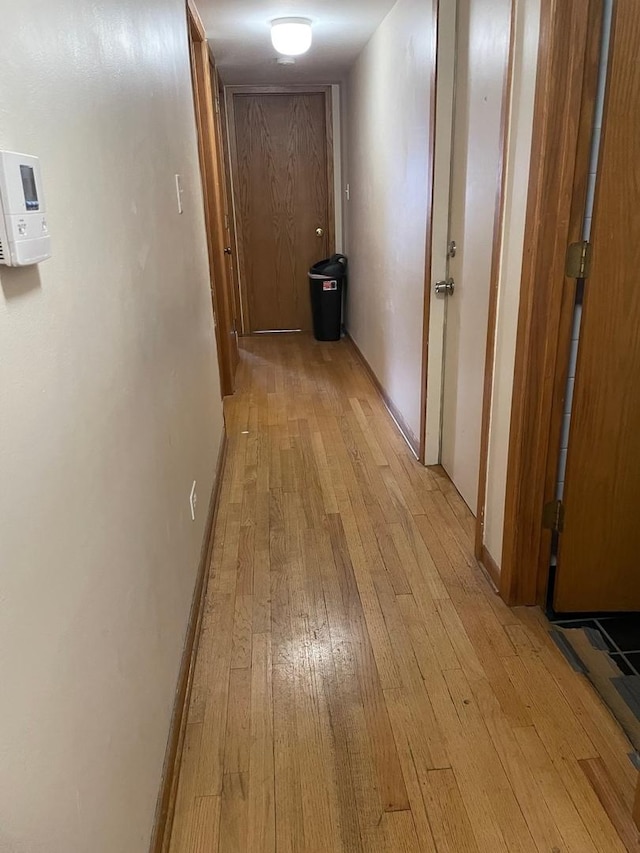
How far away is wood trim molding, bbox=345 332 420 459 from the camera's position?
3.50m

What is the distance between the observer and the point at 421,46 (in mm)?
2965

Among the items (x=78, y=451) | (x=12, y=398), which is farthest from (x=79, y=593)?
(x=12, y=398)

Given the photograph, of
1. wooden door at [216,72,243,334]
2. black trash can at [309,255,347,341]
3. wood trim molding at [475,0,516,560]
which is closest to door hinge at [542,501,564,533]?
wood trim molding at [475,0,516,560]

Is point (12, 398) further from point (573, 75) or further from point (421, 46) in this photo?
point (421, 46)

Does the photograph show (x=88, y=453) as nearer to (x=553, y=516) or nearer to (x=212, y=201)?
(x=553, y=516)

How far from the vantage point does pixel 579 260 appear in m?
1.83

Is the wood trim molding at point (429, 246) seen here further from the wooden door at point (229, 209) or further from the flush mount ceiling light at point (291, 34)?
the wooden door at point (229, 209)

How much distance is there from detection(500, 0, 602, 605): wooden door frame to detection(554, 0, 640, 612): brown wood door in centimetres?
6

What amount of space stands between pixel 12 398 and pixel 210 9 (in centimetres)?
326

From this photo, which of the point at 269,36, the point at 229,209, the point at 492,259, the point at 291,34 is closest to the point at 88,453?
the point at 492,259

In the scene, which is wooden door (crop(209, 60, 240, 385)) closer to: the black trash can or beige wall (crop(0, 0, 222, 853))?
the black trash can

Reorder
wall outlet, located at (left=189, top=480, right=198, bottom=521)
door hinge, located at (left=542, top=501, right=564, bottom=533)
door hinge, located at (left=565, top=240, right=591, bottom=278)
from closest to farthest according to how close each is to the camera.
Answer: door hinge, located at (left=565, top=240, right=591, bottom=278) → door hinge, located at (left=542, top=501, right=564, bottom=533) → wall outlet, located at (left=189, top=480, right=198, bottom=521)

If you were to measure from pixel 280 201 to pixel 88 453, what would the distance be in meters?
5.37

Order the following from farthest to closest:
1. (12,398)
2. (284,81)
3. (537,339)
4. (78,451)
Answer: (284,81)
(537,339)
(78,451)
(12,398)
